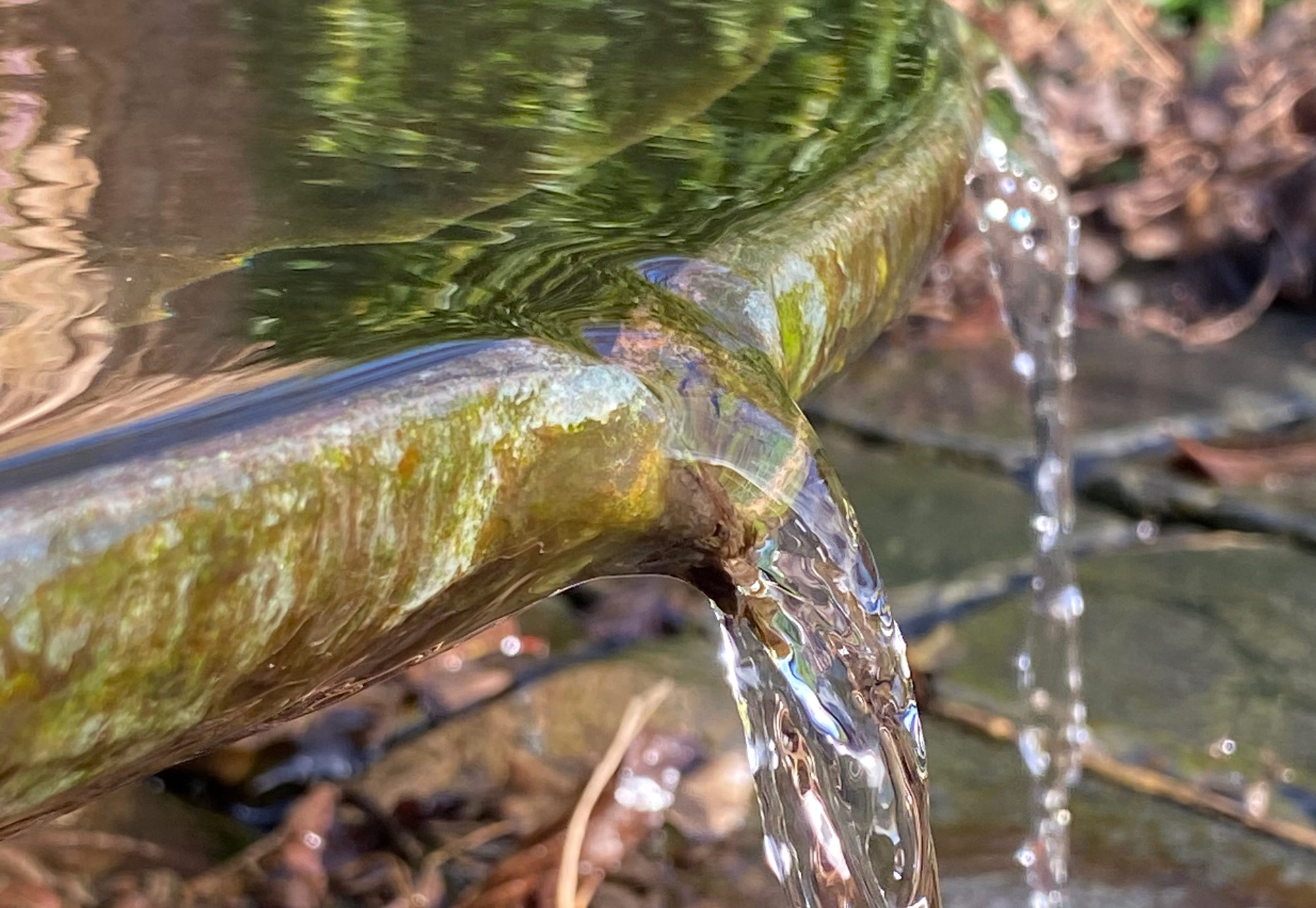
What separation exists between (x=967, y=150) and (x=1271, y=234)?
2513 millimetres

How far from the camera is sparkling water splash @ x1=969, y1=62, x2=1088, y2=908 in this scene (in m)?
1.02

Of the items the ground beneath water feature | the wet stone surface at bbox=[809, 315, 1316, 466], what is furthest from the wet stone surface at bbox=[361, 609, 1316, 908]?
the wet stone surface at bbox=[809, 315, 1316, 466]

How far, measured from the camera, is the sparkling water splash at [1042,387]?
1.02 metres

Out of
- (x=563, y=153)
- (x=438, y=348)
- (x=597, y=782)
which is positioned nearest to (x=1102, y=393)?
(x=597, y=782)

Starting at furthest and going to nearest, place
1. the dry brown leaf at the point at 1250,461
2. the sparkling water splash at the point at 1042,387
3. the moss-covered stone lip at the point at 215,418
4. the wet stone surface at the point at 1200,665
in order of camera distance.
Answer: the dry brown leaf at the point at 1250,461
the wet stone surface at the point at 1200,665
the sparkling water splash at the point at 1042,387
the moss-covered stone lip at the point at 215,418

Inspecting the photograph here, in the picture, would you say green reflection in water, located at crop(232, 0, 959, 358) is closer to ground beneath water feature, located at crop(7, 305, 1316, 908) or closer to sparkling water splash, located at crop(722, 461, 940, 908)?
sparkling water splash, located at crop(722, 461, 940, 908)

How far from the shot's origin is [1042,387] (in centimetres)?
124

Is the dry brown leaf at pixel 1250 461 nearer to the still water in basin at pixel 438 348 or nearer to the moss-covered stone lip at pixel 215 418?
the still water in basin at pixel 438 348

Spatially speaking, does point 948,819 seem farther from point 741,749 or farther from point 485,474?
point 485,474

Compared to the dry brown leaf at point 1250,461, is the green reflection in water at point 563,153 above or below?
above

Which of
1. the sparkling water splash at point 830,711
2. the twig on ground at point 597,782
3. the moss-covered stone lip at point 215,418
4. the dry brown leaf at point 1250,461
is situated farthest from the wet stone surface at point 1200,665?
the moss-covered stone lip at point 215,418

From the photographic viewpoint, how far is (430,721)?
1457 mm

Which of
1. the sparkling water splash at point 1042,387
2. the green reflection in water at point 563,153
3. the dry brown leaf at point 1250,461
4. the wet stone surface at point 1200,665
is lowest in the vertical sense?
the dry brown leaf at point 1250,461

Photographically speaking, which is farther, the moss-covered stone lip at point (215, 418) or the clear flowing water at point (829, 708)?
the clear flowing water at point (829, 708)
